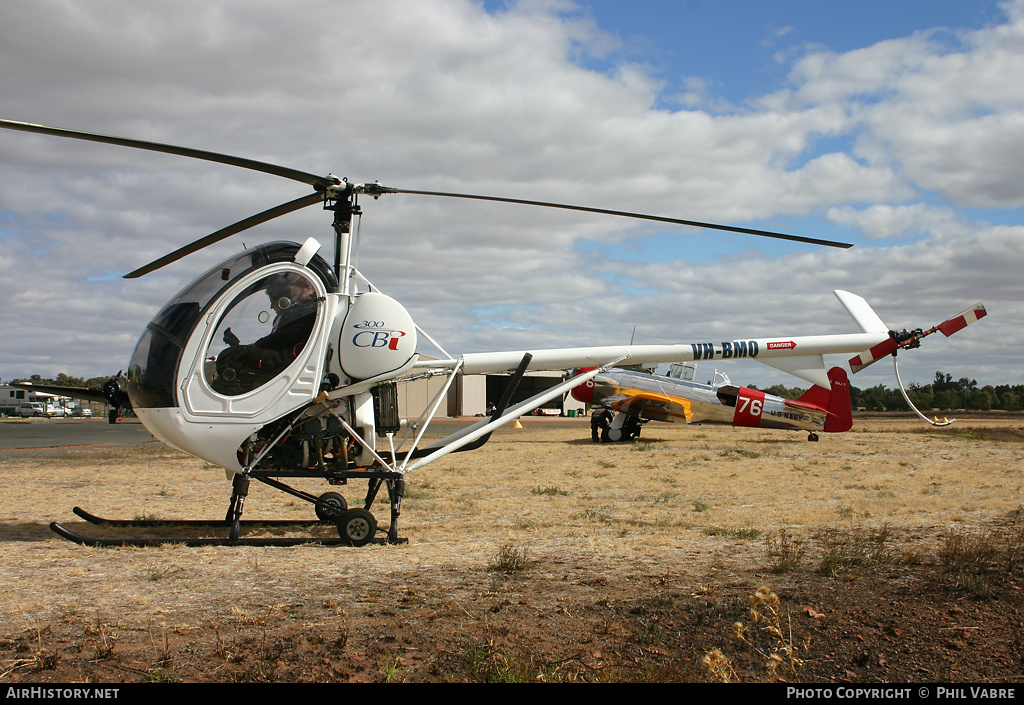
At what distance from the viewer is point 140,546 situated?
7.23 meters

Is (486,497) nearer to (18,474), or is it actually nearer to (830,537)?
(830,537)

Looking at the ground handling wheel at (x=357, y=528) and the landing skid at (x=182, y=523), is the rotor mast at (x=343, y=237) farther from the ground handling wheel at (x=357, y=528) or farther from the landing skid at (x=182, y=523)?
the landing skid at (x=182, y=523)

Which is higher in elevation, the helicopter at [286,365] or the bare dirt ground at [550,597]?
the helicopter at [286,365]

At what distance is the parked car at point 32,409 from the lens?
69.2 meters

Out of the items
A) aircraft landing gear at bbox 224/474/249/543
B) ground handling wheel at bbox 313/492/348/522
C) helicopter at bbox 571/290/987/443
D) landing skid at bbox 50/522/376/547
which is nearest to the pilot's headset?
aircraft landing gear at bbox 224/474/249/543

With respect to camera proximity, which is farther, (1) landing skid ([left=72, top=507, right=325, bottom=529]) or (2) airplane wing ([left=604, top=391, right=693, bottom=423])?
(2) airplane wing ([left=604, top=391, right=693, bottom=423])

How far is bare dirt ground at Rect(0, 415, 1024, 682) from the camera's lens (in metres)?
3.89

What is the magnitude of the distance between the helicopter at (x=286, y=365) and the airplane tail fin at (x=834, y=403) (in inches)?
750

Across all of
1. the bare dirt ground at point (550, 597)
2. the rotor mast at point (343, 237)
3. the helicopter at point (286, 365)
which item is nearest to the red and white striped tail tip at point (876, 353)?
the bare dirt ground at point (550, 597)

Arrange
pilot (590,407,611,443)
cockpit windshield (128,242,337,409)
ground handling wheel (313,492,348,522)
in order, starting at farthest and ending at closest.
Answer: pilot (590,407,611,443), ground handling wheel (313,492,348,522), cockpit windshield (128,242,337,409)

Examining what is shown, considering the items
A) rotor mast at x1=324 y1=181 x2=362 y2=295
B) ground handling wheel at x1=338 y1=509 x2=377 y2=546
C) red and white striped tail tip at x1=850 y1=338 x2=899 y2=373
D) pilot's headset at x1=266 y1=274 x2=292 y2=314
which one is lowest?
ground handling wheel at x1=338 y1=509 x2=377 y2=546

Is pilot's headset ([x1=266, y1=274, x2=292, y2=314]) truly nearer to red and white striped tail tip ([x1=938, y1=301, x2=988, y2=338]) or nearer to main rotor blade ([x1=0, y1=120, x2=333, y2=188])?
main rotor blade ([x1=0, y1=120, x2=333, y2=188])

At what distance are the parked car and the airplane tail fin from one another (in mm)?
70983

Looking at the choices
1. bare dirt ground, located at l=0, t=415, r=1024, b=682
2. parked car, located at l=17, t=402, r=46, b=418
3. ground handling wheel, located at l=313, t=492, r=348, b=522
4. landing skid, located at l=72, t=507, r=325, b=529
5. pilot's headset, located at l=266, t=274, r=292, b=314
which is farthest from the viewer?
parked car, located at l=17, t=402, r=46, b=418
